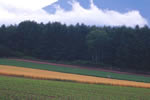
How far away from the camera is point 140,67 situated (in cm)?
5134

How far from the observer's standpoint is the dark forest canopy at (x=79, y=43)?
2069 inches

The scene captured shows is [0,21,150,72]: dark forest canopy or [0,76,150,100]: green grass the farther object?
[0,21,150,72]: dark forest canopy

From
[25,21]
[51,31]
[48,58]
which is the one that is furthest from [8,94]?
[25,21]

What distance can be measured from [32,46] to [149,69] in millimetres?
34675

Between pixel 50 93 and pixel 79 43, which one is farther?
pixel 79 43

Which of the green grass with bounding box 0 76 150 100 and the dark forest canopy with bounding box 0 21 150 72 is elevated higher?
the dark forest canopy with bounding box 0 21 150 72

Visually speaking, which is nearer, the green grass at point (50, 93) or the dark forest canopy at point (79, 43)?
the green grass at point (50, 93)

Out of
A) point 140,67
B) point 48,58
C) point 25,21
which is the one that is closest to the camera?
point 140,67

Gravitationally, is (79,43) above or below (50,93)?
above

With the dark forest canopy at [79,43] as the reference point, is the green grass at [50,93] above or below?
below

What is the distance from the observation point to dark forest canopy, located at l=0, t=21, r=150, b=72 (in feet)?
172

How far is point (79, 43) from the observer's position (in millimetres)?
61344

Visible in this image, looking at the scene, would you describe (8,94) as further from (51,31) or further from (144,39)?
(51,31)

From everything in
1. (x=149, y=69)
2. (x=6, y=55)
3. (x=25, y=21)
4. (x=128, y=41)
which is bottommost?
(x=149, y=69)
